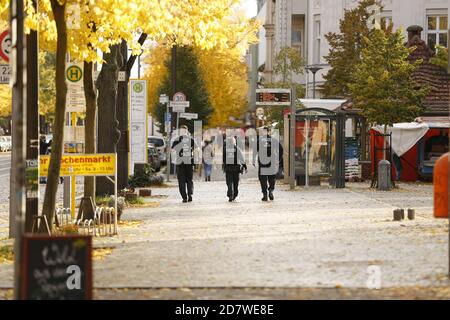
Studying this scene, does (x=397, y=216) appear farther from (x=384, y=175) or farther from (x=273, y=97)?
(x=273, y=97)

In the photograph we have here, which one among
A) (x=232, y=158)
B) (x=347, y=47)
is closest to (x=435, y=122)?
(x=232, y=158)

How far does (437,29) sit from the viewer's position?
57.1 metres

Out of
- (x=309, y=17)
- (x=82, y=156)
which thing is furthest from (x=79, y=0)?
(x=309, y=17)

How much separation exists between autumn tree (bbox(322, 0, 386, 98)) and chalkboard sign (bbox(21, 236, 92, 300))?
4465 centimetres

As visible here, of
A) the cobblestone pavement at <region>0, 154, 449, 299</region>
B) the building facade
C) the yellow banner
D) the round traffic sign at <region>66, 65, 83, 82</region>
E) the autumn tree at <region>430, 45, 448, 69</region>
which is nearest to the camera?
the cobblestone pavement at <region>0, 154, 449, 299</region>

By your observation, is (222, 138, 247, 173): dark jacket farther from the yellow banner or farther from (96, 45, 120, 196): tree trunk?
the yellow banner

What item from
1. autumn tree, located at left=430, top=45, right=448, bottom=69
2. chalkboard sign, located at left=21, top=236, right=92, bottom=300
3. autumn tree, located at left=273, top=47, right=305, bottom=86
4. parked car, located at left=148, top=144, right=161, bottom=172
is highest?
autumn tree, located at left=273, top=47, right=305, bottom=86

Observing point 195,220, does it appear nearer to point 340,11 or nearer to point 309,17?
point 340,11

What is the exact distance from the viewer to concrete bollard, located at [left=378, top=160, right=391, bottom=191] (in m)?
30.4

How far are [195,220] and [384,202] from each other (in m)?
6.52

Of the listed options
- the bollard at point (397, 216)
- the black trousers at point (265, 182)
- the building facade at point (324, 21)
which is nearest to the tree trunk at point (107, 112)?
the black trousers at point (265, 182)

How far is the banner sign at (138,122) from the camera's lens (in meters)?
31.2

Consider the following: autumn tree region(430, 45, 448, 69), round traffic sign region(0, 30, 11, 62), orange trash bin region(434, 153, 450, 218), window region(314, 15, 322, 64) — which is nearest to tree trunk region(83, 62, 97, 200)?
round traffic sign region(0, 30, 11, 62)

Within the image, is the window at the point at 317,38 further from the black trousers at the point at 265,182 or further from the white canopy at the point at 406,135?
the black trousers at the point at 265,182
